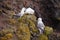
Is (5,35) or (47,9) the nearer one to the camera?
(5,35)

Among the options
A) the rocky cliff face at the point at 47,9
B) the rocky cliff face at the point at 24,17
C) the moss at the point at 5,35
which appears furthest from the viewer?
the rocky cliff face at the point at 47,9

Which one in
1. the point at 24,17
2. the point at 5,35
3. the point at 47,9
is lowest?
the point at 5,35

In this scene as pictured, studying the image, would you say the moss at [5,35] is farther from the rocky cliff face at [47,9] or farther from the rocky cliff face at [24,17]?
the rocky cliff face at [47,9]

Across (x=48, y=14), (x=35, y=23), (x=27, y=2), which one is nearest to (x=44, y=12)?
(x=48, y=14)

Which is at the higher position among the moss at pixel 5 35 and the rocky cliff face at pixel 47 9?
the rocky cliff face at pixel 47 9

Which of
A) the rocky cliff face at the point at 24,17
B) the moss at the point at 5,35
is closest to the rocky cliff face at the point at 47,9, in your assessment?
the rocky cliff face at the point at 24,17

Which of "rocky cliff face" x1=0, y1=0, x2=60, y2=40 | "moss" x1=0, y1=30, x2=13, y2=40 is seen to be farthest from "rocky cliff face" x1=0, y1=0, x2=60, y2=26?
"moss" x1=0, y1=30, x2=13, y2=40

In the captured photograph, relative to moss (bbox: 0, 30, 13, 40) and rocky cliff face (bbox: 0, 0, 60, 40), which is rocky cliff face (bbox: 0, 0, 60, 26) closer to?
rocky cliff face (bbox: 0, 0, 60, 40)

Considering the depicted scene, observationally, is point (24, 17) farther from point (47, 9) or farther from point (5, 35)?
point (47, 9)

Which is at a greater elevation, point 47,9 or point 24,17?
point 47,9

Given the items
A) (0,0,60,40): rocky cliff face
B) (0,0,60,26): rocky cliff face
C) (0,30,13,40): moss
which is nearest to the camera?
(0,30,13,40): moss

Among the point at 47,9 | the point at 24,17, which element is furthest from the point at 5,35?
the point at 47,9

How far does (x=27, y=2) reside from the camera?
34.2 feet

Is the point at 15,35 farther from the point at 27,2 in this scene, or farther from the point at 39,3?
the point at 39,3
